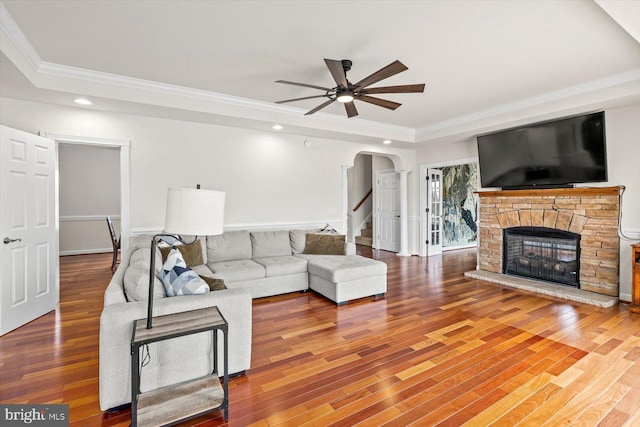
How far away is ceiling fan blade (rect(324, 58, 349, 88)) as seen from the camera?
2.53 m

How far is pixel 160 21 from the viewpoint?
8.21 ft

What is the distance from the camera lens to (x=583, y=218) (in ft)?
14.2

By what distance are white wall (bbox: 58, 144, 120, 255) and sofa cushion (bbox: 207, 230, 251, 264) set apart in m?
4.60

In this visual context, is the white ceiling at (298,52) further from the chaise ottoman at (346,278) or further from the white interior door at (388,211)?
the white interior door at (388,211)

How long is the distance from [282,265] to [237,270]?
0.60 metres

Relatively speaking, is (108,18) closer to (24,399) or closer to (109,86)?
(109,86)

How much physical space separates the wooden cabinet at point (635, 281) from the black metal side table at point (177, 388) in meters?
4.44

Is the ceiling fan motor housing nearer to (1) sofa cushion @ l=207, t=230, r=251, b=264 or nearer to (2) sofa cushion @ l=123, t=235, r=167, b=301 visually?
(2) sofa cushion @ l=123, t=235, r=167, b=301

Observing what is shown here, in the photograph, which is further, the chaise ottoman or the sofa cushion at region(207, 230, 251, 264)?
the sofa cushion at region(207, 230, 251, 264)

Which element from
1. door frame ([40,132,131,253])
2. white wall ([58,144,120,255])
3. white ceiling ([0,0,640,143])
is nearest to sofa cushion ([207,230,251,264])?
door frame ([40,132,131,253])

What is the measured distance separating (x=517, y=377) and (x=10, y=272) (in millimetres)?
4599

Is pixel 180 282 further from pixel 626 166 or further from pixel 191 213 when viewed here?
pixel 626 166

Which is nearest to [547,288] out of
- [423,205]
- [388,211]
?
[423,205]

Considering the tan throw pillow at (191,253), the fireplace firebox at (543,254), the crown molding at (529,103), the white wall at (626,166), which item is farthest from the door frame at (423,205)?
the tan throw pillow at (191,253)
